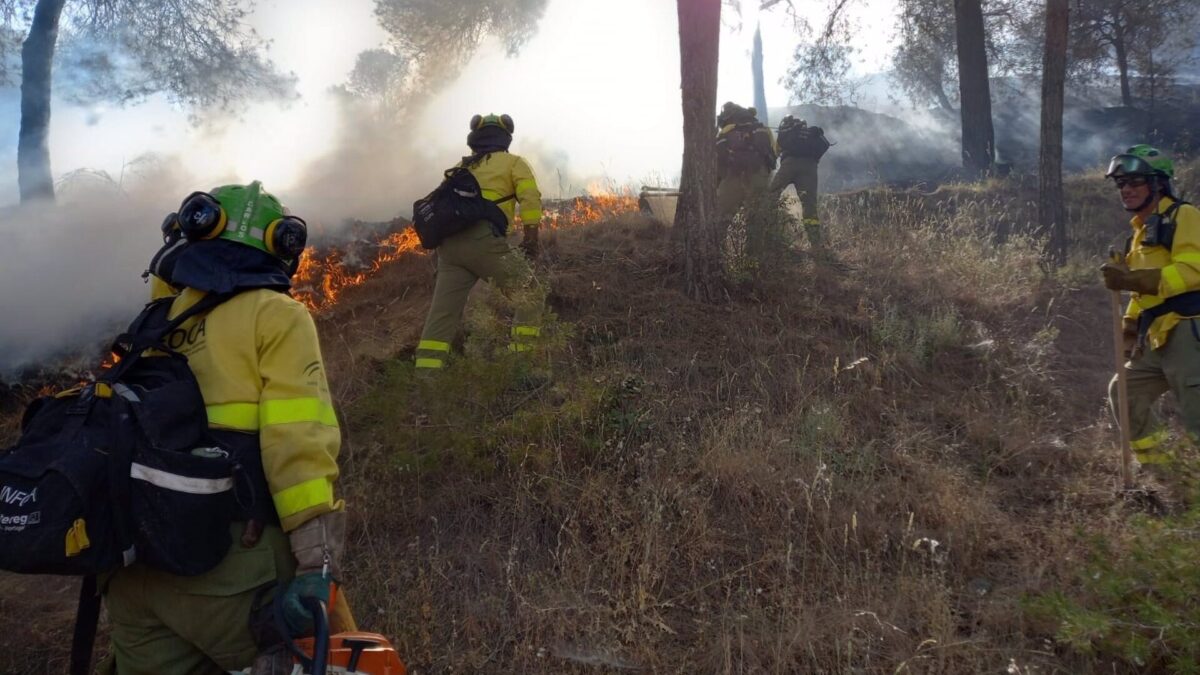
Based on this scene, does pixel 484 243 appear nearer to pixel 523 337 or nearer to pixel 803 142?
pixel 523 337

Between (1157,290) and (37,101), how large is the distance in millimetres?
11677

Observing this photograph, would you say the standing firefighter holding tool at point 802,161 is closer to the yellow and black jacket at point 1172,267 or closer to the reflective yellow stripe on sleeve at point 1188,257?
the yellow and black jacket at point 1172,267

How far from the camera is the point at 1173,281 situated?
4176 millimetres

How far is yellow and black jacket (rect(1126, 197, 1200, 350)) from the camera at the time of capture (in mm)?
4172

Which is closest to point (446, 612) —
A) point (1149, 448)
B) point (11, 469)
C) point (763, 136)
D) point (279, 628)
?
point (279, 628)

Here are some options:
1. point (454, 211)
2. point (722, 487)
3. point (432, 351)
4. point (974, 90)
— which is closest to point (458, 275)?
point (454, 211)

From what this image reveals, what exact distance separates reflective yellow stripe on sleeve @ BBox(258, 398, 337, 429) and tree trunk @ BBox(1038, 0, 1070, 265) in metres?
8.21

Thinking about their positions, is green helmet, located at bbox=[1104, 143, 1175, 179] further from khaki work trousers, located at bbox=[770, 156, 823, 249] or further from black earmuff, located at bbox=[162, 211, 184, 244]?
black earmuff, located at bbox=[162, 211, 184, 244]

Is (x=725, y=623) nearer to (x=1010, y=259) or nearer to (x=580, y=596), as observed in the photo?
(x=580, y=596)

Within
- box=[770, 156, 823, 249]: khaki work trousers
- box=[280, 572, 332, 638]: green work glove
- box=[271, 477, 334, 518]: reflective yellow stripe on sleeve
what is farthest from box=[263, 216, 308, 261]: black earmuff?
box=[770, 156, 823, 249]: khaki work trousers

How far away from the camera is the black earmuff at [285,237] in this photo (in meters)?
2.35

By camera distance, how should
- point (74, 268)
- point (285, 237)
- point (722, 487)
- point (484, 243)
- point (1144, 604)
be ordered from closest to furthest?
point (285, 237) < point (1144, 604) < point (722, 487) < point (484, 243) < point (74, 268)

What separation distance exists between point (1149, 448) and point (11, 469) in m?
4.97

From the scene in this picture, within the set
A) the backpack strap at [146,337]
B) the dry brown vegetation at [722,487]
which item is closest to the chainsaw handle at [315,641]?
the backpack strap at [146,337]
